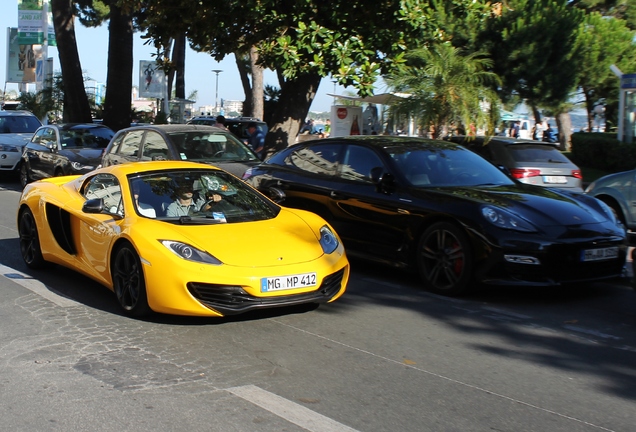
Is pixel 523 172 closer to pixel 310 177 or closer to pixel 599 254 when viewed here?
pixel 310 177

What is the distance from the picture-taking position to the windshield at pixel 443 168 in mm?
8469

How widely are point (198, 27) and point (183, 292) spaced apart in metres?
10.8

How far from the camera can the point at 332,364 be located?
17.9ft

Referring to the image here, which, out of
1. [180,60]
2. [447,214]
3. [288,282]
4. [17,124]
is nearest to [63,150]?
[17,124]

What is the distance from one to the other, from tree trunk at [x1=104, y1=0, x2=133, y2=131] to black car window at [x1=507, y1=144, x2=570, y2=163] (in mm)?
13668

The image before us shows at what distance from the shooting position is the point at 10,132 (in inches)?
874

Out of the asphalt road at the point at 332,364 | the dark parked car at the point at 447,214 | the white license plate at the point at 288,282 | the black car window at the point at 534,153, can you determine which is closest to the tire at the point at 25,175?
the dark parked car at the point at 447,214

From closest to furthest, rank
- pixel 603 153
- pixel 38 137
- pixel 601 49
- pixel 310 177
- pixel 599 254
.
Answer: pixel 599 254, pixel 310 177, pixel 38 137, pixel 603 153, pixel 601 49

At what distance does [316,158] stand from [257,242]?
321 cm

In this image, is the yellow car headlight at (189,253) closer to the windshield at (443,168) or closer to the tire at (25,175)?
the windshield at (443,168)

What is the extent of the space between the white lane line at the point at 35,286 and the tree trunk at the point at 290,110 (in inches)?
324

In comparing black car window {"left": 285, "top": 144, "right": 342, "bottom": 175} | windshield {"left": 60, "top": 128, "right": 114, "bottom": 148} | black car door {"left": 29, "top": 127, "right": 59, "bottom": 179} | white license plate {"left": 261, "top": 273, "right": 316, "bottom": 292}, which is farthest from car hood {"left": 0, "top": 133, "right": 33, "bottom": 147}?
white license plate {"left": 261, "top": 273, "right": 316, "bottom": 292}

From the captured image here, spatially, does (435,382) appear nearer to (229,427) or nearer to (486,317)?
(229,427)

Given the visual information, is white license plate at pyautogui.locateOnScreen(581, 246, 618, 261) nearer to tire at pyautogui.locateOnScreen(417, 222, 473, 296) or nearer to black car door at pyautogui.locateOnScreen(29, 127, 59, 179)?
tire at pyautogui.locateOnScreen(417, 222, 473, 296)
